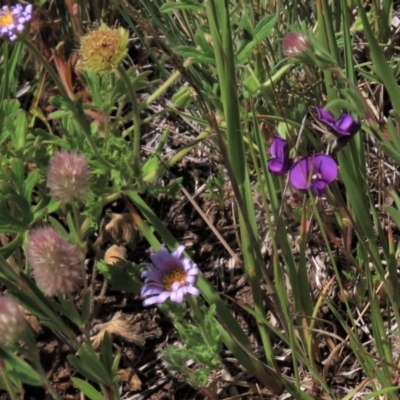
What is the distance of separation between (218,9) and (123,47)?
0.69 feet

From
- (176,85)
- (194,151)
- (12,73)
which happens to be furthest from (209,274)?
(12,73)

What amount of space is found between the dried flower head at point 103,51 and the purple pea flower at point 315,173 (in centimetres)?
36

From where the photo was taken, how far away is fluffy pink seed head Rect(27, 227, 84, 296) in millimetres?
1020

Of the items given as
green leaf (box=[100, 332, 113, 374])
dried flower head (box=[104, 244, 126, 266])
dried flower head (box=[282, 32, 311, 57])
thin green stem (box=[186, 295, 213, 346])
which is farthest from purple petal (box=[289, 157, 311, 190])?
dried flower head (box=[104, 244, 126, 266])

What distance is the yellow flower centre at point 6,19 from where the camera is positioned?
122 centimetres

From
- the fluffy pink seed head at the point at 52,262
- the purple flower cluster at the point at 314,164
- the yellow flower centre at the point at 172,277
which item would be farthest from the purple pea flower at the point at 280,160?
the fluffy pink seed head at the point at 52,262

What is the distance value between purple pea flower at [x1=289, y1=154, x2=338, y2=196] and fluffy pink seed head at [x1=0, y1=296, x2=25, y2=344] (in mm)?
463

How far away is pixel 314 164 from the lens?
117 cm

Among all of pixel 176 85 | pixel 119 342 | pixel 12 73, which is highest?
pixel 12 73

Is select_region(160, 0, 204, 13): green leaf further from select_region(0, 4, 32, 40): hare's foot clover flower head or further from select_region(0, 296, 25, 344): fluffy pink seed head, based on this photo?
select_region(0, 296, 25, 344): fluffy pink seed head

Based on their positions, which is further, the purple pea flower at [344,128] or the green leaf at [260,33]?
the green leaf at [260,33]

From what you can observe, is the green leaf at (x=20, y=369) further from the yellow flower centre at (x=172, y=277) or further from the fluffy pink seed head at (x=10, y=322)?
the yellow flower centre at (x=172, y=277)

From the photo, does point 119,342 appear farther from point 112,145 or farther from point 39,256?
point 39,256

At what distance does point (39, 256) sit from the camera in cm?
102
